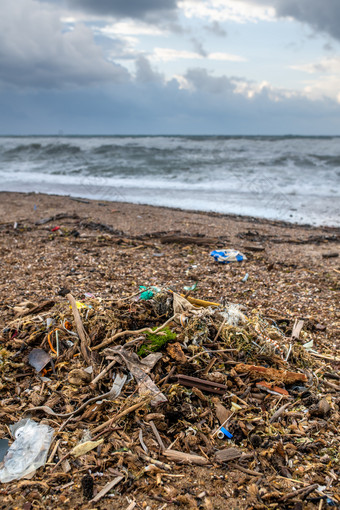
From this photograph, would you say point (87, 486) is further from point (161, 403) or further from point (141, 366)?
point (141, 366)

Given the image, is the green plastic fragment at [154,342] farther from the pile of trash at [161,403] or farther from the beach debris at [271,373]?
the beach debris at [271,373]

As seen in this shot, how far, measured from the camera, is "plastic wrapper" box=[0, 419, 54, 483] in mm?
2012

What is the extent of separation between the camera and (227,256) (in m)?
6.11

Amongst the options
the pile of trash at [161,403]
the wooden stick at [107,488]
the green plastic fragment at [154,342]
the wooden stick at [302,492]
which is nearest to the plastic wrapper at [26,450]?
the pile of trash at [161,403]

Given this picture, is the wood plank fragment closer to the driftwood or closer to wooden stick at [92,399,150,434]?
the driftwood

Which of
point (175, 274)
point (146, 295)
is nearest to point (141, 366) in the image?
point (146, 295)

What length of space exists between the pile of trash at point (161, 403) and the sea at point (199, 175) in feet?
29.8

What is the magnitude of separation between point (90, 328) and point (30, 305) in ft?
3.67

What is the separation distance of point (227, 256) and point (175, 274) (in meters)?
1.17

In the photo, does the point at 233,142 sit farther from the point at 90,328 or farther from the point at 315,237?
the point at 90,328

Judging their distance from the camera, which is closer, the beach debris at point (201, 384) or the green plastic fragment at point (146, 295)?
the beach debris at point (201, 384)

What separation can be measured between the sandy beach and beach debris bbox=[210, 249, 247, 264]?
15 cm

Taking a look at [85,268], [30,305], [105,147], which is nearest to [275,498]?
[30,305]

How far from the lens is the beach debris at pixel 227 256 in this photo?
6039 millimetres
